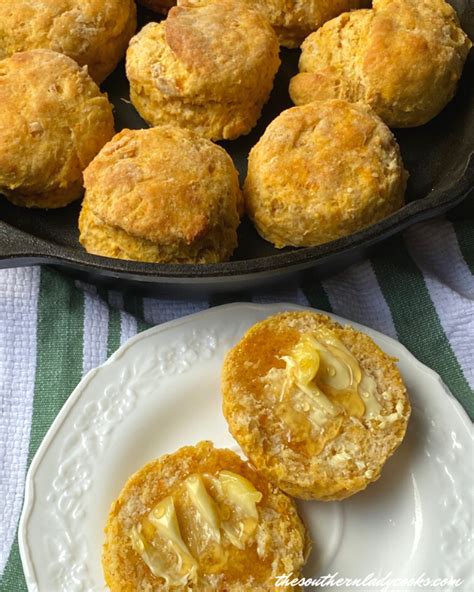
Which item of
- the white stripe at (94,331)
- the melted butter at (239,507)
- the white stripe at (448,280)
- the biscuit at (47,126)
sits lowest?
the white stripe at (94,331)

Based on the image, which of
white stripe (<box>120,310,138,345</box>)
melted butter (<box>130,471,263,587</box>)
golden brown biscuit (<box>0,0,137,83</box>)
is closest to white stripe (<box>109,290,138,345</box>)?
white stripe (<box>120,310,138,345</box>)

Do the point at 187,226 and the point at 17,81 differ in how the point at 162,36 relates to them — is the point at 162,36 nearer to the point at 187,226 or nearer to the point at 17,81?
the point at 17,81

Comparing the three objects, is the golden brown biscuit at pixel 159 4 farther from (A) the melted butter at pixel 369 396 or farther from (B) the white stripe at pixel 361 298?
(A) the melted butter at pixel 369 396

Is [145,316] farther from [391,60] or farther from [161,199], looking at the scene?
[391,60]

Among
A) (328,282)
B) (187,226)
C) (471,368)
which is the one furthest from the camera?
(328,282)

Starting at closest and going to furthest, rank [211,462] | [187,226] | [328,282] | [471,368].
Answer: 1. [211,462]
2. [187,226]
3. [471,368]
4. [328,282]

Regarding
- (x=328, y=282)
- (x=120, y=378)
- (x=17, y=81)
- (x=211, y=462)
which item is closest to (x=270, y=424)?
(x=211, y=462)

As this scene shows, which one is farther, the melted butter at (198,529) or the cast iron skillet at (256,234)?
the cast iron skillet at (256,234)

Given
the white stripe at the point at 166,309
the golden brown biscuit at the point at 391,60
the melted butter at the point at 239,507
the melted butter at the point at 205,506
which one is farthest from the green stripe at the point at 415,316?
the melted butter at the point at 205,506
